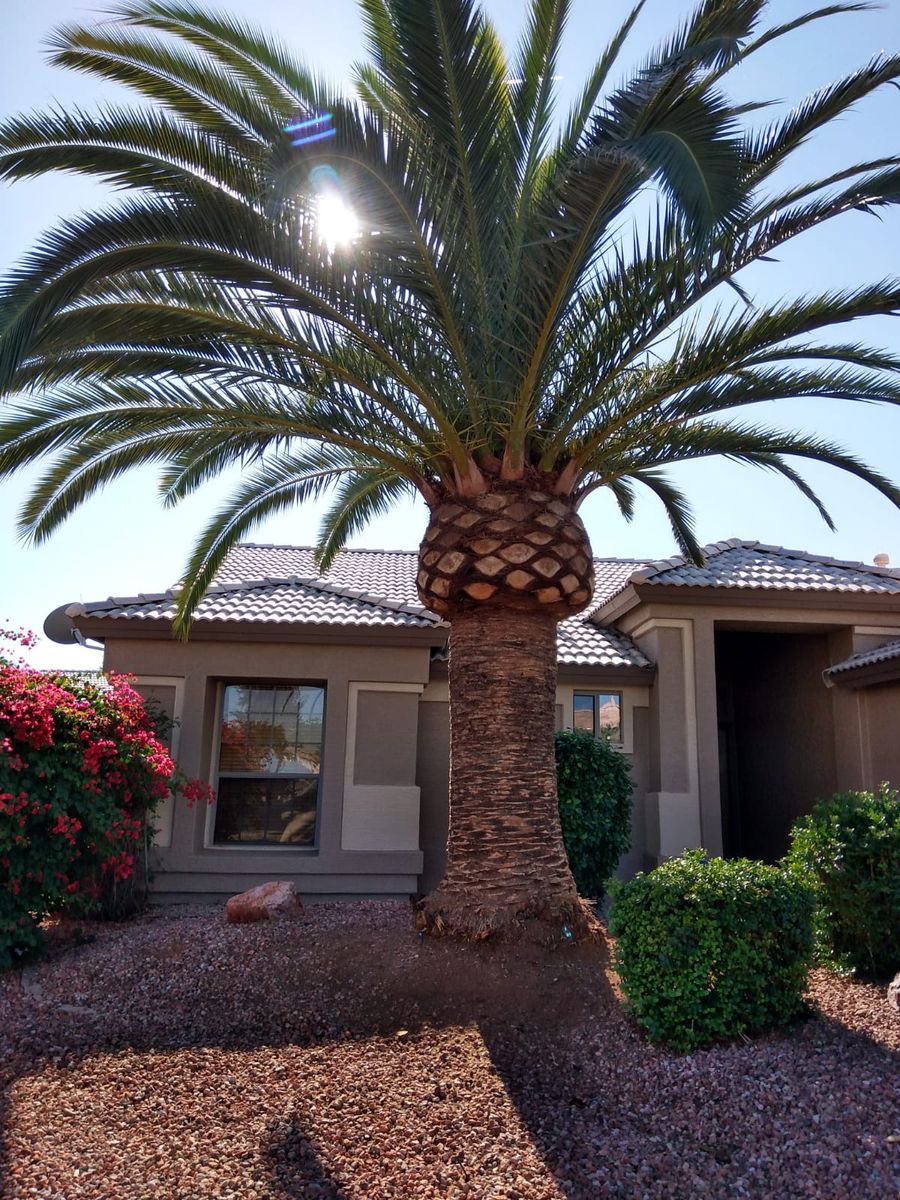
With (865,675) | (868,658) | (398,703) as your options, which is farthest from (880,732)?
(398,703)

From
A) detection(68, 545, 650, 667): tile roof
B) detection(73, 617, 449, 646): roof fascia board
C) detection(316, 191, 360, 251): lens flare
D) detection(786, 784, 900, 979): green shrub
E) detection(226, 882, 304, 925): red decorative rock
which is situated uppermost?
detection(316, 191, 360, 251): lens flare

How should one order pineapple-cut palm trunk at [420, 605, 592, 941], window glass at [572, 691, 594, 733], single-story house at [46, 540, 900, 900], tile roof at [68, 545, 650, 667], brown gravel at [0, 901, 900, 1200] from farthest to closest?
window glass at [572, 691, 594, 733] < tile roof at [68, 545, 650, 667] < single-story house at [46, 540, 900, 900] < pineapple-cut palm trunk at [420, 605, 592, 941] < brown gravel at [0, 901, 900, 1200]

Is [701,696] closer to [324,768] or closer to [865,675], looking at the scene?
[865,675]

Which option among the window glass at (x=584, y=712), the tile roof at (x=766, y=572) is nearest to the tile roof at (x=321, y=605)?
the window glass at (x=584, y=712)

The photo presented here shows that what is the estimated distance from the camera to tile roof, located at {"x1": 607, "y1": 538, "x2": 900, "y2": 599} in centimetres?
1151

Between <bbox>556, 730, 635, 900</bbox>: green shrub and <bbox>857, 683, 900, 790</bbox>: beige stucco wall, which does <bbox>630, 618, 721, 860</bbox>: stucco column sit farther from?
<bbox>857, 683, 900, 790</bbox>: beige stucco wall

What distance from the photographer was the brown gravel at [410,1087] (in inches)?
159

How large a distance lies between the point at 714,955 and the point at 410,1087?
1.95 meters

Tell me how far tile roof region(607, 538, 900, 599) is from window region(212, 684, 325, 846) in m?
4.77

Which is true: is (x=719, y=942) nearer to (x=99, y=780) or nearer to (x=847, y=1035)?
(x=847, y=1035)

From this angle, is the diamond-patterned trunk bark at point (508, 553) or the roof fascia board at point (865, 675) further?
the roof fascia board at point (865, 675)

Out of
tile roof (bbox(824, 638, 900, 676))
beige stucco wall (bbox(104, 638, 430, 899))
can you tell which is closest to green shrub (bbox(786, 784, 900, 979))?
tile roof (bbox(824, 638, 900, 676))

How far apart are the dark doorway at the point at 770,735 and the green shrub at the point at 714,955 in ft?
23.2

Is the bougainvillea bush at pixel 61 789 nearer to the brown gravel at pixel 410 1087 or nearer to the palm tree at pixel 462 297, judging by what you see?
the brown gravel at pixel 410 1087
